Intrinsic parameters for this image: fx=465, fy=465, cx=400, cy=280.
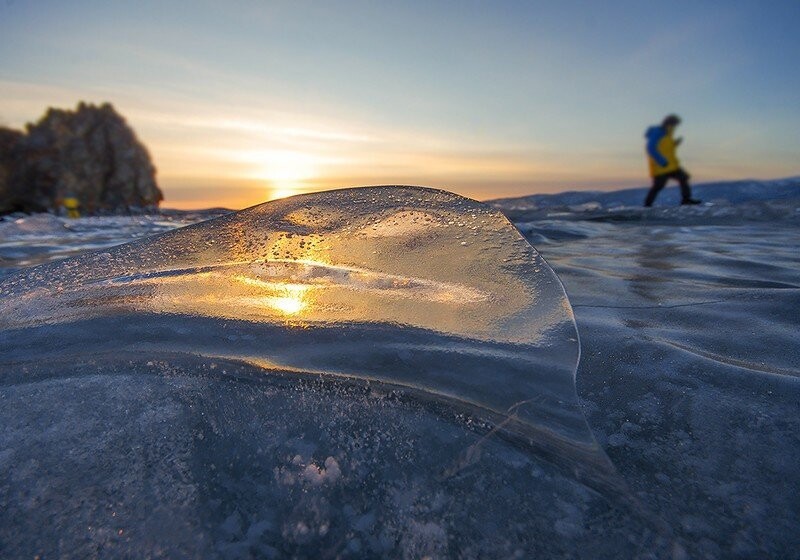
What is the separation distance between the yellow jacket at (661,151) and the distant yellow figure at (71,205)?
28736mm

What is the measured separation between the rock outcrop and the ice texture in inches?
1278

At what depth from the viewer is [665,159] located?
8484 millimetres

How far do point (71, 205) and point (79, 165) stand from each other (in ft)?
20.0

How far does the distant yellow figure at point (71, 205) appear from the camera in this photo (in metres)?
26.7

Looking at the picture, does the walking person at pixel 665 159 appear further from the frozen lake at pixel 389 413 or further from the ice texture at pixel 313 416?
the ice texture at pixel 313 416

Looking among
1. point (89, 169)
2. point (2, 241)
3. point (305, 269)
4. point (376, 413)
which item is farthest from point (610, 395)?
point (89, 169)

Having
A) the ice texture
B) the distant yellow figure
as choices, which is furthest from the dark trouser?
the distant yellow figure

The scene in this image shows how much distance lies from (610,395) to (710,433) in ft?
0.60

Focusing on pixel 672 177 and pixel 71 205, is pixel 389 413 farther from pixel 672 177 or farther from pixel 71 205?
pixel 71 205

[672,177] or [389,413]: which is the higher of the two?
[672,177]

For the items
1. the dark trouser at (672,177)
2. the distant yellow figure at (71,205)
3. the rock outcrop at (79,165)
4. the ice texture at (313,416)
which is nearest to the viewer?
the ice texture at (313,416)

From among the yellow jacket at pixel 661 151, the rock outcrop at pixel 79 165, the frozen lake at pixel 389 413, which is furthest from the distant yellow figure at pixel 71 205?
the frozen lake at pixel 389 413

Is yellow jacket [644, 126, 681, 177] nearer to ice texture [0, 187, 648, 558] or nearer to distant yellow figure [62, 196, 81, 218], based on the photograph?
ice texture [0, 187, 648, 558]

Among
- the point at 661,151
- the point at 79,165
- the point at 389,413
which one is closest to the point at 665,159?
the point at 661,151
